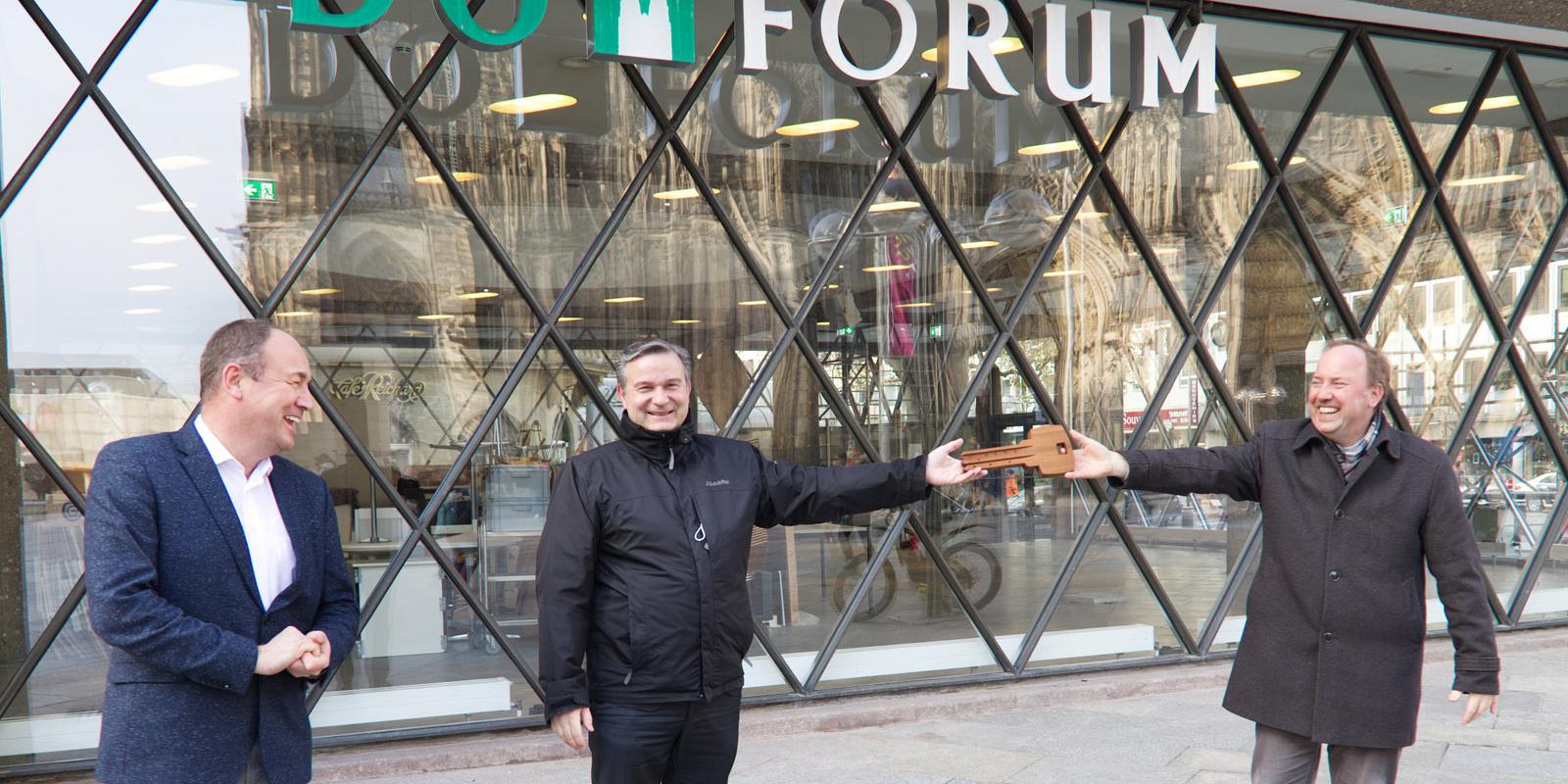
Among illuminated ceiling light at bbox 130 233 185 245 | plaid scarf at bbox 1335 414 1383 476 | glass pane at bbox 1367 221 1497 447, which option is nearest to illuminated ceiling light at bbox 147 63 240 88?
illuminated ceiling light at bbox 130 233 185 245

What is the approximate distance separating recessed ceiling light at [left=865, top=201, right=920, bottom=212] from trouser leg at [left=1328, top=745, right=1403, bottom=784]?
13.8 feet

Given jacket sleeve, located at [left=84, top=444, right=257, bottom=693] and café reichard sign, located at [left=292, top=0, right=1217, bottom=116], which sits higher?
café reichard sign, located at [left=292, top=0, right=1217, bottom=116]

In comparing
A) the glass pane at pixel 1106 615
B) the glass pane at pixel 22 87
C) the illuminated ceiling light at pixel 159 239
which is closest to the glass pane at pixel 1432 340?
the glass pane at pixel 1106 615

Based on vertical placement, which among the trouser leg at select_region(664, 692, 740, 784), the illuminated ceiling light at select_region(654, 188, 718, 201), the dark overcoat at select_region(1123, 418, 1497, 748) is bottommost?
the trouser leg at select_region(664, 692, 740, 784)

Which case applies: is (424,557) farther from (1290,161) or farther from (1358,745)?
(1290,161)

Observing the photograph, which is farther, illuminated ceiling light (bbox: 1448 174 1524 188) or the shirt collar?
illuminated ceiling light (bbox: 1448 174 1524 188)

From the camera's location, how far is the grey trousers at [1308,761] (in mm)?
3816

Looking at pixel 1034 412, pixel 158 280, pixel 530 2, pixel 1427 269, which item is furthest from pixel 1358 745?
pixel 1427 269

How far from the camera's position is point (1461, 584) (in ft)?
12.1

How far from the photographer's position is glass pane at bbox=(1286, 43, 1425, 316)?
8258mm

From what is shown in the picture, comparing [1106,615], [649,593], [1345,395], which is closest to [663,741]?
[649,593]

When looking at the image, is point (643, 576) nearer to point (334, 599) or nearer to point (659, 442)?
point (659, 442)

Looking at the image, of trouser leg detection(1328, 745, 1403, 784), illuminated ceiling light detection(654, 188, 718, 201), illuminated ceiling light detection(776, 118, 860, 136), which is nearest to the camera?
trouser leg detection(1328, 745, 1403, 784)

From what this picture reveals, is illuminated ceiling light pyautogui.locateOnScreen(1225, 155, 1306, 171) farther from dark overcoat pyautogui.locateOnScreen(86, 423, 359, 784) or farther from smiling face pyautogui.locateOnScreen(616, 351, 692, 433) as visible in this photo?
dark overcoat pyautogui.locateOnScreen(86, 423, 359, 784)
